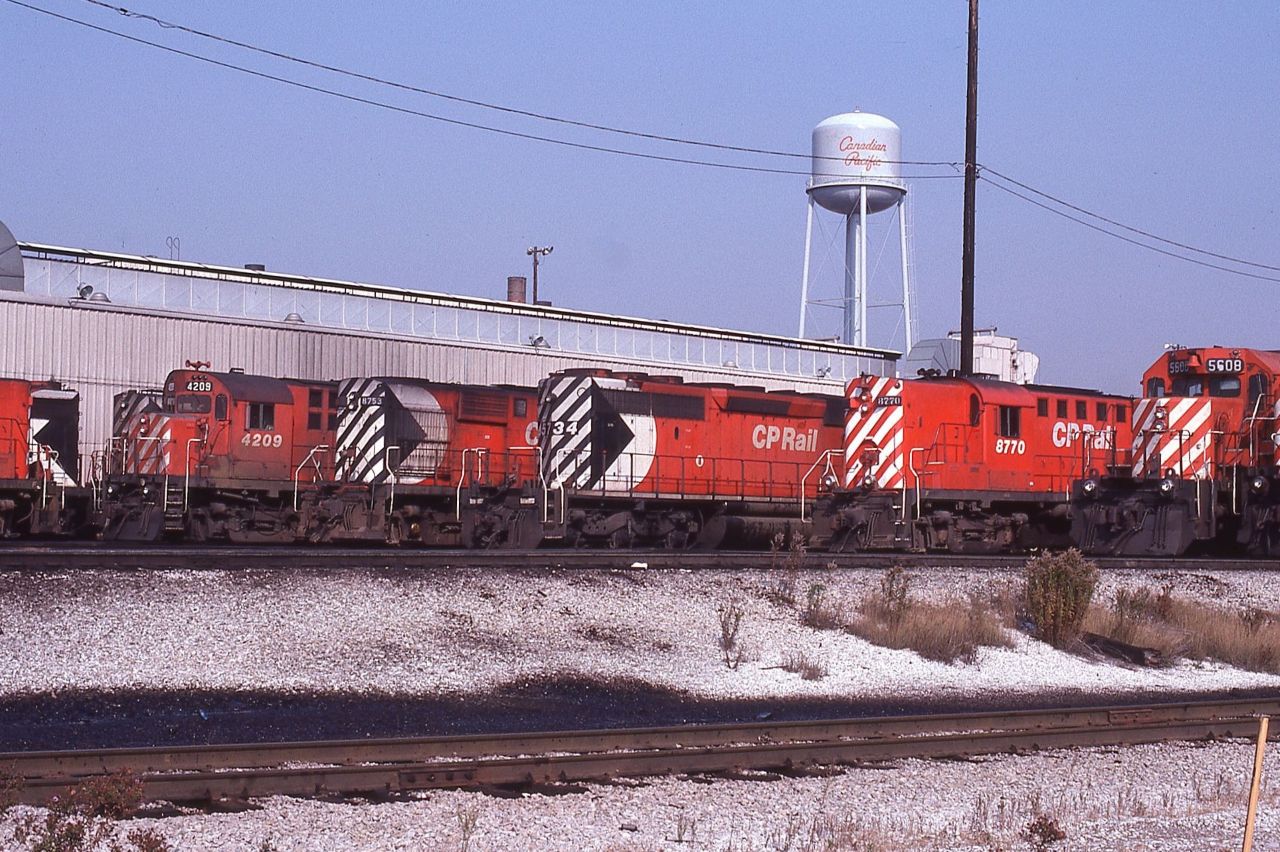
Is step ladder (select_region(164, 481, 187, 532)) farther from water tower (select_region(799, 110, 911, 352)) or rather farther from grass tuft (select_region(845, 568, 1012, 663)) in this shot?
water tower (select_region(799, 110, 911, 352))

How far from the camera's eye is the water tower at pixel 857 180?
198ft

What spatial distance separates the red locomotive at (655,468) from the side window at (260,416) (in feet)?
14.9

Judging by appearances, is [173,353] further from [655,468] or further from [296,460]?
[655,468]

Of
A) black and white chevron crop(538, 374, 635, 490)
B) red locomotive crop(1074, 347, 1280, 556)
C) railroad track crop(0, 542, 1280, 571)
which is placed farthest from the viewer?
black and white chevron crop(538, 374, 635, 490)

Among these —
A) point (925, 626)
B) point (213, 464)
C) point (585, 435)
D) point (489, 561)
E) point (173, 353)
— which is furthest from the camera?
point (173, 353)

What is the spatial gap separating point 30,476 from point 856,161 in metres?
41.3

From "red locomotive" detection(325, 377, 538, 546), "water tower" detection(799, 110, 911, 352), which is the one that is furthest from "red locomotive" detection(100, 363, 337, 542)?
"water tower" detection(799, 110, 911, 352)

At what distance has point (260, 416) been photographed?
2647cm

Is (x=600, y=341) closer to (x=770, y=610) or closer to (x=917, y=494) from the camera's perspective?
(x=917, y=494)

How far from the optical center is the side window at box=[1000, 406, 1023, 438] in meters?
25.6

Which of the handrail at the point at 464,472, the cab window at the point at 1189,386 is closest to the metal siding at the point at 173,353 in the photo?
the handrail at the point at 464,472

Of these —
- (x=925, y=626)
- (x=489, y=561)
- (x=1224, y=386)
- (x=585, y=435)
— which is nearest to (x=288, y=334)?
(x=585, y=435)

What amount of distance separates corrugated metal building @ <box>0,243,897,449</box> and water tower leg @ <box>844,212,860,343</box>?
578 inches

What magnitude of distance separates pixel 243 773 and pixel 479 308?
33.7 meters
